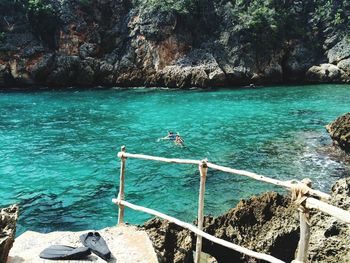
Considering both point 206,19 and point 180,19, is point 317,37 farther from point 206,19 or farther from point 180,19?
point 180,19

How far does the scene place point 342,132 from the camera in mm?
17484

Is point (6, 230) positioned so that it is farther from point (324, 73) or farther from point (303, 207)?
point (324, 73)

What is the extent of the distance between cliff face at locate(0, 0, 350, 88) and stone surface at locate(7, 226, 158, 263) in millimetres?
37963

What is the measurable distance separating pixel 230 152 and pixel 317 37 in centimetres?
3687

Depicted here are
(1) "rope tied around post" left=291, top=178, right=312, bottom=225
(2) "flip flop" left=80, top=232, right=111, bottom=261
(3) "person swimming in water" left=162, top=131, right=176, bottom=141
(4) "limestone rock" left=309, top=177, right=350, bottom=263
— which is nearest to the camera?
(1) "rope tied around post" left=291, top=178, right=312, bottom=225

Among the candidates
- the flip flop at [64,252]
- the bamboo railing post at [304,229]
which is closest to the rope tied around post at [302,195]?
the bamboo railing post at [304,229]

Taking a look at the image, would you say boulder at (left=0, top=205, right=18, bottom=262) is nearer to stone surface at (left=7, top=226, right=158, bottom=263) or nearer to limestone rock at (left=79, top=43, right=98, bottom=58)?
stone surface at (left=7, top=226, right=158, bottom=263)

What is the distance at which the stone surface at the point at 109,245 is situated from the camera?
6254mm

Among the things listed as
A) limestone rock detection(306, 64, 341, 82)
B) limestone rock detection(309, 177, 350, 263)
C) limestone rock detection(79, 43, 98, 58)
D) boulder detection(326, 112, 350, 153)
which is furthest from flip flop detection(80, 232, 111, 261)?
limestone rock detection(306, 64, 341, 82)

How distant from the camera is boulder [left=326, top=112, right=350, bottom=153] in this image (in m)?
17.4

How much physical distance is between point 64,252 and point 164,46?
42356mm

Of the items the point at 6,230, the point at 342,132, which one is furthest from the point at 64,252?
the point at 342,132

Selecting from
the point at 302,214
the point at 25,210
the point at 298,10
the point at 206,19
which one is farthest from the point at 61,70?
the point at 302,214

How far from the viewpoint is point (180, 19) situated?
47.7m
